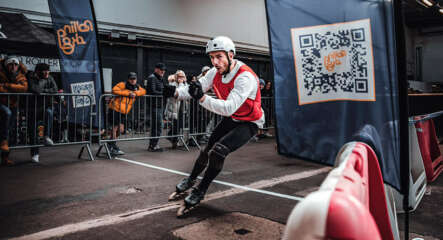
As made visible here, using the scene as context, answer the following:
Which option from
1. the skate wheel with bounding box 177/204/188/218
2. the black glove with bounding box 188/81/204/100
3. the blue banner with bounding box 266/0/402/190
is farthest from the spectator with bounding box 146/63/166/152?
the blue banner with bounding box 266/0/402/190

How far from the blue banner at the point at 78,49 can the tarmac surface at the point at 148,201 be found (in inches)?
60.3

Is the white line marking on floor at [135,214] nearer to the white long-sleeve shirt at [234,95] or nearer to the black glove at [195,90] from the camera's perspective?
the white long-sleeve shirt at [234,95]

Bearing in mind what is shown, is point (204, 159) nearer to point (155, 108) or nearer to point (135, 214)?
→ point (135, 214)

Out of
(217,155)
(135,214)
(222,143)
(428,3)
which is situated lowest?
(135,214)

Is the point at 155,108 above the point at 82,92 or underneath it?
underneath

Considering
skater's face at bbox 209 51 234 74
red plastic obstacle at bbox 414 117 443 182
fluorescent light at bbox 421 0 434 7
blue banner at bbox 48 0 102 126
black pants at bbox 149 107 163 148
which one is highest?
fluorescent light at bbox 421 0 434 7

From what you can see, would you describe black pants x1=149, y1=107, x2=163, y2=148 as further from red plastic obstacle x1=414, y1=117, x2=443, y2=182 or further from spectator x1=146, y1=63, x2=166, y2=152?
red plastic obstacle x1=414, y1=117, x2=443, y2=182

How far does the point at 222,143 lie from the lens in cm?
402

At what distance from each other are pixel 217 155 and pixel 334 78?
1852 mm

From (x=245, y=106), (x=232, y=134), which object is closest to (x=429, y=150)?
(x=245, y=106)

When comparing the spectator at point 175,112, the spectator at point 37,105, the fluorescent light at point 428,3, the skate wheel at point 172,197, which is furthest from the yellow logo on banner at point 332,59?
the fluorescent light at point 428,3

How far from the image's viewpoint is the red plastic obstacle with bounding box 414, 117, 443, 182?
203 inches

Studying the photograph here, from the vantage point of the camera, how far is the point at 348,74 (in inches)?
95.0

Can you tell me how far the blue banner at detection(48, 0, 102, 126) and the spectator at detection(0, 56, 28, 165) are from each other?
34.7 inches
